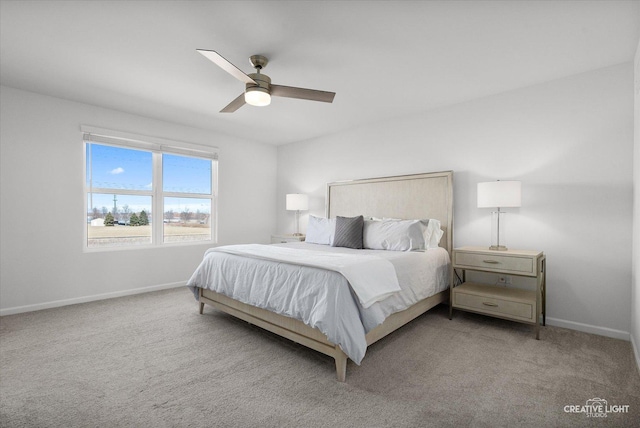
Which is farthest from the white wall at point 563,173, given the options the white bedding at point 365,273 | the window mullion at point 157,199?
the window mullion at point 157,199

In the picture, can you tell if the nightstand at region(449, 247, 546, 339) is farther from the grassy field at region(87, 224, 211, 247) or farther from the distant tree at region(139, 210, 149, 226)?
the distant tree at region(139, 210, 149, 226)

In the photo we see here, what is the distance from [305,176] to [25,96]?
3.69 metres

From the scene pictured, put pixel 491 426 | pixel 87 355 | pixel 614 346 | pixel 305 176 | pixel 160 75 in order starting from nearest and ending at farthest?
pixel 491 426
pixel 87 355
pixel 614 346
pixel 160 75
pixel 305 176

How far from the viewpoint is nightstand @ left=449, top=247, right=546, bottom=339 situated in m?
2.66

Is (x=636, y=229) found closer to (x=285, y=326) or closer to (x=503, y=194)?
(x=503, y=194)

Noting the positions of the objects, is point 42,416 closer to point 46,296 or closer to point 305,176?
point 46,296

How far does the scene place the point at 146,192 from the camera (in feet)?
14.2

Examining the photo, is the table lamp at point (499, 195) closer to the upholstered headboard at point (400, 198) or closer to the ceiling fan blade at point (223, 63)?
the upholstered headboard at point (400, 198)

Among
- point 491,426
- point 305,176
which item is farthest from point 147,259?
point 491,426

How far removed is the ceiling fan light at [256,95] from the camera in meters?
2.50

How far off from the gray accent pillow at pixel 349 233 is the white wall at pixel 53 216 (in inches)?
100

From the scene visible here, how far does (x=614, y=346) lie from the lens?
8.21 feet

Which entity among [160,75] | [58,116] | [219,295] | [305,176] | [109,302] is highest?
[160,75]

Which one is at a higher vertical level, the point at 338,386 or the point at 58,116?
the point at 58,116
